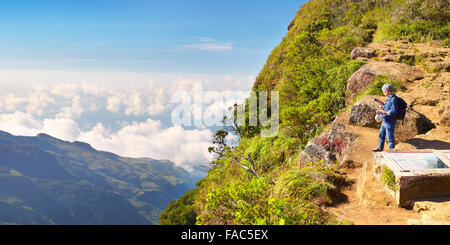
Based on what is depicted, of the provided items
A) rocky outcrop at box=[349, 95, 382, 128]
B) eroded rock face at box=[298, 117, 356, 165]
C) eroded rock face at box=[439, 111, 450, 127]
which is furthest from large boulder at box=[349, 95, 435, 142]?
eroded rock face at box=[298, 117, 356, 165]

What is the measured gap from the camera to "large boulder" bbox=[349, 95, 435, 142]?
30.9 ft

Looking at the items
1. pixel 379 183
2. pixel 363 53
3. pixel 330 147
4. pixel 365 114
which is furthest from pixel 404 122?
pixel 363 53

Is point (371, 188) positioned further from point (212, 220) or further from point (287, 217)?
point (212, 220)

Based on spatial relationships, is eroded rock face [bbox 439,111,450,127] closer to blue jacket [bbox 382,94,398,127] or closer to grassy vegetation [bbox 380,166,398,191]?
blue jacket [bbox 382,94,398,127]

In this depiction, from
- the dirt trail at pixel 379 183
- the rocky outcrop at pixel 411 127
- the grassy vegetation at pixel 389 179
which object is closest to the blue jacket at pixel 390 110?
the dirt trail at pixel 379 183

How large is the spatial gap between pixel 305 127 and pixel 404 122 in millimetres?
4802

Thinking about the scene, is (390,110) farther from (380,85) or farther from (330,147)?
(380,85)

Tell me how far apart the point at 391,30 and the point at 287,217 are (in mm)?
22888

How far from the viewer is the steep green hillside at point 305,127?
6.06 metres

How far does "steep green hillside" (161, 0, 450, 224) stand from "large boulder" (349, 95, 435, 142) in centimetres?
276

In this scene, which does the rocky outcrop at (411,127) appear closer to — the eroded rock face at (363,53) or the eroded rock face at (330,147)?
the eroded rock face at (330,147)

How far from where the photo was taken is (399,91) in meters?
12.8

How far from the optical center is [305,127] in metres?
13.8
